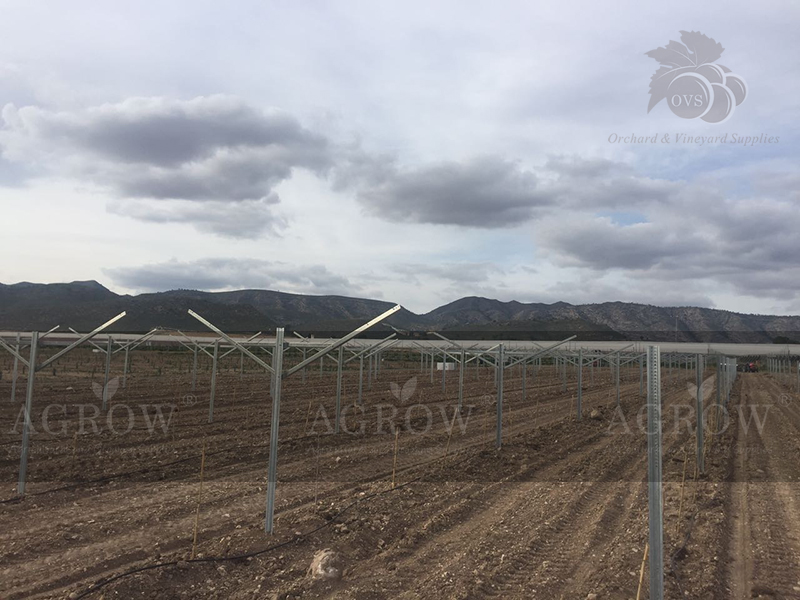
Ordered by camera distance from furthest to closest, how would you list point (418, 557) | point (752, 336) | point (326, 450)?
point (752, 336) → point (326, 450) → point (418, 557)

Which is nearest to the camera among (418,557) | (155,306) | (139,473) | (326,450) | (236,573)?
(236,573)

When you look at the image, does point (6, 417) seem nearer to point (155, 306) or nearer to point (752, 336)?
point (155, 306)

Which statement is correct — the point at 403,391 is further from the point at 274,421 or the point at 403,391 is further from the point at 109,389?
the point at 274,421

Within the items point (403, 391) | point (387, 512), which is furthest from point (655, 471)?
point (403, 391)

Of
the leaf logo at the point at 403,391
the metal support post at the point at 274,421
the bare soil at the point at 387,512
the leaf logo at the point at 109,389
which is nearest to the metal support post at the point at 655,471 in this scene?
the bare soil at the point at 387,512

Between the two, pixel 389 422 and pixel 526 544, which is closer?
pixel 526 544

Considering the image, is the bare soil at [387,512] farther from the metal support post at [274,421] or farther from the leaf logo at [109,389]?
the leaf logo at [109,389]

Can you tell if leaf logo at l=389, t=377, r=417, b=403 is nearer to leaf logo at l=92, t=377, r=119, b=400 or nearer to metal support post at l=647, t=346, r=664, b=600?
leaf logo at l=92, t=377, r=119, b=400

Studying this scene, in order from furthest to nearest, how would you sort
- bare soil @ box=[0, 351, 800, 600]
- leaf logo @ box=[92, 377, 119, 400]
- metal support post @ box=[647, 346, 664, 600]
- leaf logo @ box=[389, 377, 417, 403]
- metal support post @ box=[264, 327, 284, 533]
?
leaf logo @ box=[389, 377, 417, 403] < leaf logo @ box=[92, 377, 119, 400] < metal support post @ box=[264, 327, 284, 533] < bare soil @ box=[0, 351, 800, 600] < metal support post @ box=[647, 346, 664, 600]

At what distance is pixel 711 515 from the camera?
8344 millimetres

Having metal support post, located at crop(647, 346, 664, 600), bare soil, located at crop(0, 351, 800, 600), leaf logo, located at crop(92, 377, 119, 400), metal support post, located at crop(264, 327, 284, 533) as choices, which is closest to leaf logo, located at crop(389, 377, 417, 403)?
bare soil, located at crop(0, 351, 800, 600)

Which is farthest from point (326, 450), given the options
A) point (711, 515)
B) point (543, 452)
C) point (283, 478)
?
point (711, 515)

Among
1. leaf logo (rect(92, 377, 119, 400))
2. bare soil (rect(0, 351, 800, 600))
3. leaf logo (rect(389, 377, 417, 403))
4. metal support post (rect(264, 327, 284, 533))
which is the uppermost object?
metal support post (rect(264, 327, 284, 533))

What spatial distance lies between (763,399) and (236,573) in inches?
1312
